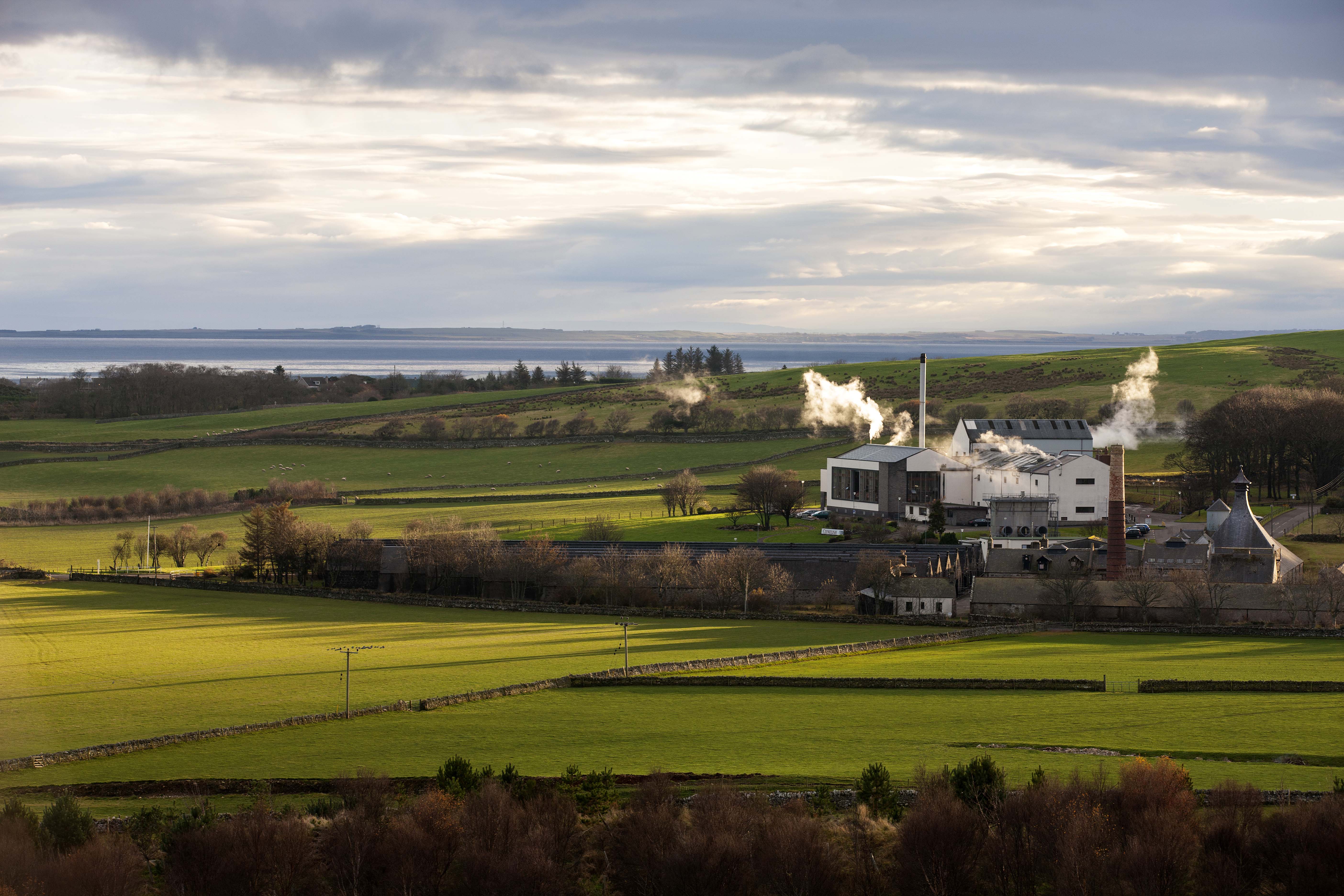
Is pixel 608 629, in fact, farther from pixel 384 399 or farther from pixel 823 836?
pixel 384 399

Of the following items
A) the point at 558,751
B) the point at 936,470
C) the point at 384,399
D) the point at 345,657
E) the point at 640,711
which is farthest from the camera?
the point at 384,399

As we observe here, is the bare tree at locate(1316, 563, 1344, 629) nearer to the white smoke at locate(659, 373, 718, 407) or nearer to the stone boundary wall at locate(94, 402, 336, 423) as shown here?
the white smoke at locate(659, 373, 718, 407)

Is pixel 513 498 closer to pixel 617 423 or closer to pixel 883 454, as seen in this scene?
pixel 883 454

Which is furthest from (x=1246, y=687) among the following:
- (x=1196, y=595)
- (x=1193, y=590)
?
(x=1193, y=590)

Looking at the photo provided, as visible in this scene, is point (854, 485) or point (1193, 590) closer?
point (1193, 590)

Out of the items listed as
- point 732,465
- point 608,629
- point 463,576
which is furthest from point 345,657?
point 732,465

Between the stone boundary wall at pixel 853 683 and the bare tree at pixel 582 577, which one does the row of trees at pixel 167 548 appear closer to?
the bare tree at pixel 582 577
